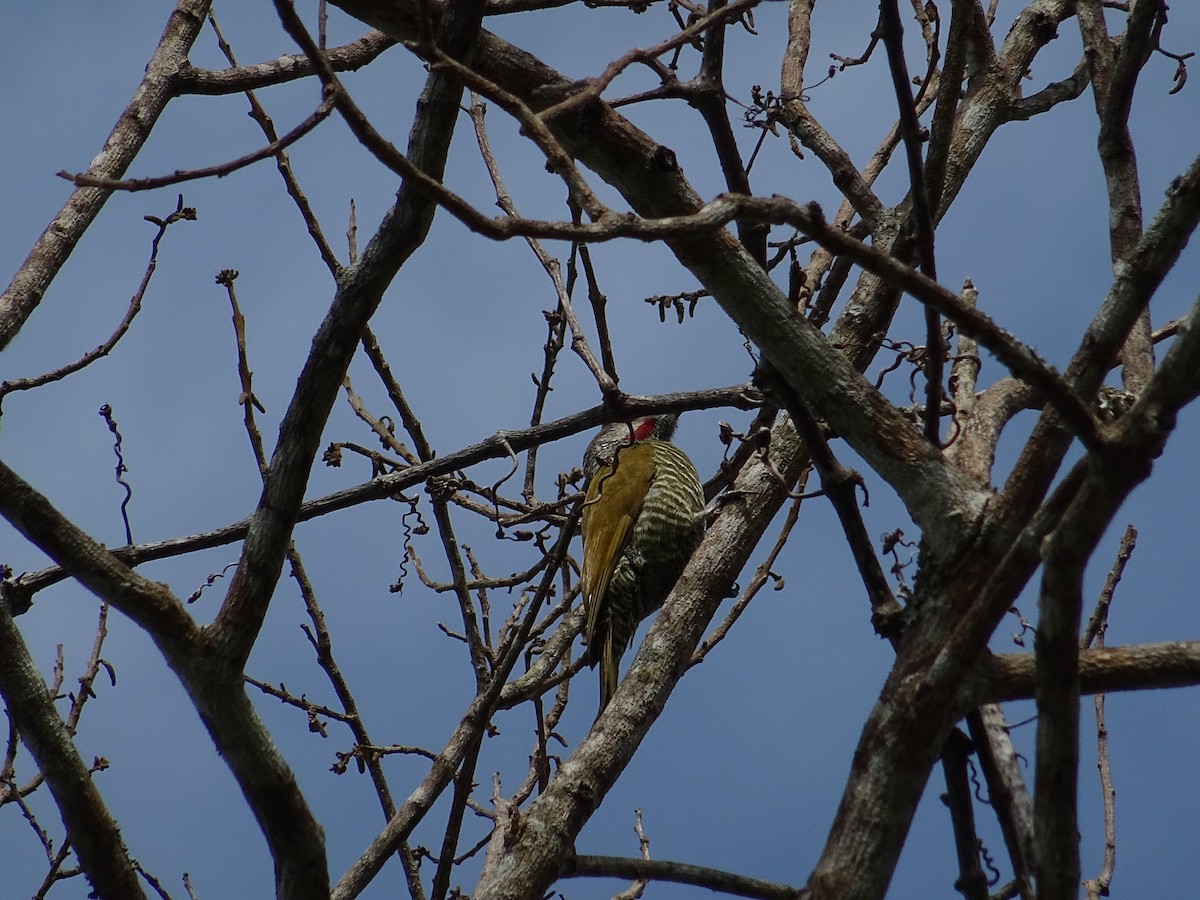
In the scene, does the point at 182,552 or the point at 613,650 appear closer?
the point at 182,552

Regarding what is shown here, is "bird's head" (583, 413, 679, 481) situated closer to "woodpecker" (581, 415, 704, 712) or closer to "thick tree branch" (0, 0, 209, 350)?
"woodpecker" (581, 415, 704, 712)

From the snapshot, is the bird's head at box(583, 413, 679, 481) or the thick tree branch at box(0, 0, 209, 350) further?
the bird's head at box(583, 413, 679, 481)

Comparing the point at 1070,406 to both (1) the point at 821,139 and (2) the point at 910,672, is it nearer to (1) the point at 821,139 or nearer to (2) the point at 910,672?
(2) the point at 910,672

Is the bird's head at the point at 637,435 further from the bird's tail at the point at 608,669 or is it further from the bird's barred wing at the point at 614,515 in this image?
the bird's tail at the point at 608,669

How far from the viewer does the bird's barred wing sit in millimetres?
5664

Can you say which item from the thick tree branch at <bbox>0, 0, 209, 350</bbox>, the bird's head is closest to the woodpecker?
the bird's head

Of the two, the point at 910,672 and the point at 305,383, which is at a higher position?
the point at 305,383

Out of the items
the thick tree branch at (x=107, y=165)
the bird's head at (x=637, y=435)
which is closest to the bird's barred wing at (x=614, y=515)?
the bird's head at (x=637, y=435)

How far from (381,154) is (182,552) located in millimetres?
2002

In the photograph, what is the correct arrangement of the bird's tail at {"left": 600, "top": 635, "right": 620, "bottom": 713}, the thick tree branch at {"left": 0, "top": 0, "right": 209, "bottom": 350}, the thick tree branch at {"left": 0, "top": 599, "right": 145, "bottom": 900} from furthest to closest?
the bird's tail at {"left": 600, "top": 635, "right": 620, "bottom": 713}, the thick tree branch at {"left": 0, "top": 0, "right": 209, "bottom": 350}, the thick tree branch at {"left": 0, "top": 599, "right": 145, "bottom": 900}

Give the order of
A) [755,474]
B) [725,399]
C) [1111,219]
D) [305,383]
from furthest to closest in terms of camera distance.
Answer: [755,474] < [725,399] < [1111,219] < [305,383]

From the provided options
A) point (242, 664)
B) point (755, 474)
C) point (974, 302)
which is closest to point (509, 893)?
A: point (242, 664)

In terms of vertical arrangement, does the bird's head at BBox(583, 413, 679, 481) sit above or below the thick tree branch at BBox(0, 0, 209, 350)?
above

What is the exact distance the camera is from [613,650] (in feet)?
17.5
